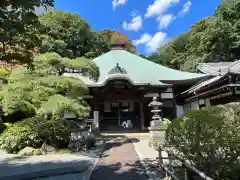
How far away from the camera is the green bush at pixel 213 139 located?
4090mm

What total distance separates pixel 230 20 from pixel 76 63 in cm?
1797

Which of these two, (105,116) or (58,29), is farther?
(58,29)

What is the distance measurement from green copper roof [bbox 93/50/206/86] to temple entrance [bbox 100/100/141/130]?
1.99 meters

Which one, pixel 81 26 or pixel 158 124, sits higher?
pixel 81 26

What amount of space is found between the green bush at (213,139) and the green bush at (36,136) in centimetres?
631

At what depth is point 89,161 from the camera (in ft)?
25.4

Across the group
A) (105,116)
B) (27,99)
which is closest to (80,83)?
(27,99)

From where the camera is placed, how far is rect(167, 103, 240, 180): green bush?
161 inches

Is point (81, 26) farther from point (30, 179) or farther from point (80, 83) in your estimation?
point (30, 179)

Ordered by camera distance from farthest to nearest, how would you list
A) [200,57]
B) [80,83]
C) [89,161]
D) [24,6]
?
[200,57] → [80,83] → [89,161] → [24,6]

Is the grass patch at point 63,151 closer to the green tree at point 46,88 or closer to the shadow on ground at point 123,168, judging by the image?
the green tree at point 46,88

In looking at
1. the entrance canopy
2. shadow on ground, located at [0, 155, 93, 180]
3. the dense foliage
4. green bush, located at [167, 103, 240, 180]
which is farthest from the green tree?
the dense foliage

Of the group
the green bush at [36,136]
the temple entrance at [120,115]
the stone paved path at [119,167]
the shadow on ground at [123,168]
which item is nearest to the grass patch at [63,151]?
the green bush at [36,136]

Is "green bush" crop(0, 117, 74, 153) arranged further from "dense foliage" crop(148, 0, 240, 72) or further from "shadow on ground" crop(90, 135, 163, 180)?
"dense foliage" crop(148, 0, 240, 72)
